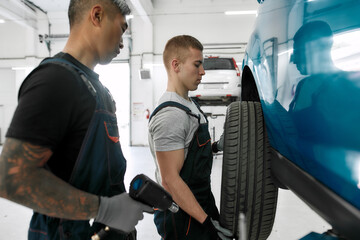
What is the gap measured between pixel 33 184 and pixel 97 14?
58 cm

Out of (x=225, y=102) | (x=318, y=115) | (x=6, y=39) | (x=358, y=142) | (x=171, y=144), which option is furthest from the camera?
(x=6, y=39)

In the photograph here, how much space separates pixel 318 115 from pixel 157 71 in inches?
340

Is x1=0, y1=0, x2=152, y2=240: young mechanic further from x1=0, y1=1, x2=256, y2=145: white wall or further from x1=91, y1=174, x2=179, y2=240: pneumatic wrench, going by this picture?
x1=0, y1=1, x2=256, y2=145: white wall

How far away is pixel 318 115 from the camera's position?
605 mm

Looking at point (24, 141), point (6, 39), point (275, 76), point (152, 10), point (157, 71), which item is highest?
point (152, 10)

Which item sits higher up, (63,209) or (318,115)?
(318,115)

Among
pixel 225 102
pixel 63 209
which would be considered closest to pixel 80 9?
pixel 63 209

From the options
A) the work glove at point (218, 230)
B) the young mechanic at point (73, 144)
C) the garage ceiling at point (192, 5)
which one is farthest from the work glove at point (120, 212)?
the garage ceiling at point (192, 5)

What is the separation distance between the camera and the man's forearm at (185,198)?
125 centimetres

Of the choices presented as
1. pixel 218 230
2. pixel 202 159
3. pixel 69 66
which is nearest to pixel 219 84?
pixel 202 159

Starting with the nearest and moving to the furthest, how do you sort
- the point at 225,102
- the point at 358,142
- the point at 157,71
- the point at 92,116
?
1. the point at 358,142
2. the point at 92,116
3. the point at 225,102
4. the point at 157,71

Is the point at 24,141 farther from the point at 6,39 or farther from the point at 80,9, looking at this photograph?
the point at 6,39

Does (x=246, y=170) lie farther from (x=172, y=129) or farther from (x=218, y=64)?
(x=218, y=64)

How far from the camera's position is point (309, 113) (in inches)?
25.4
